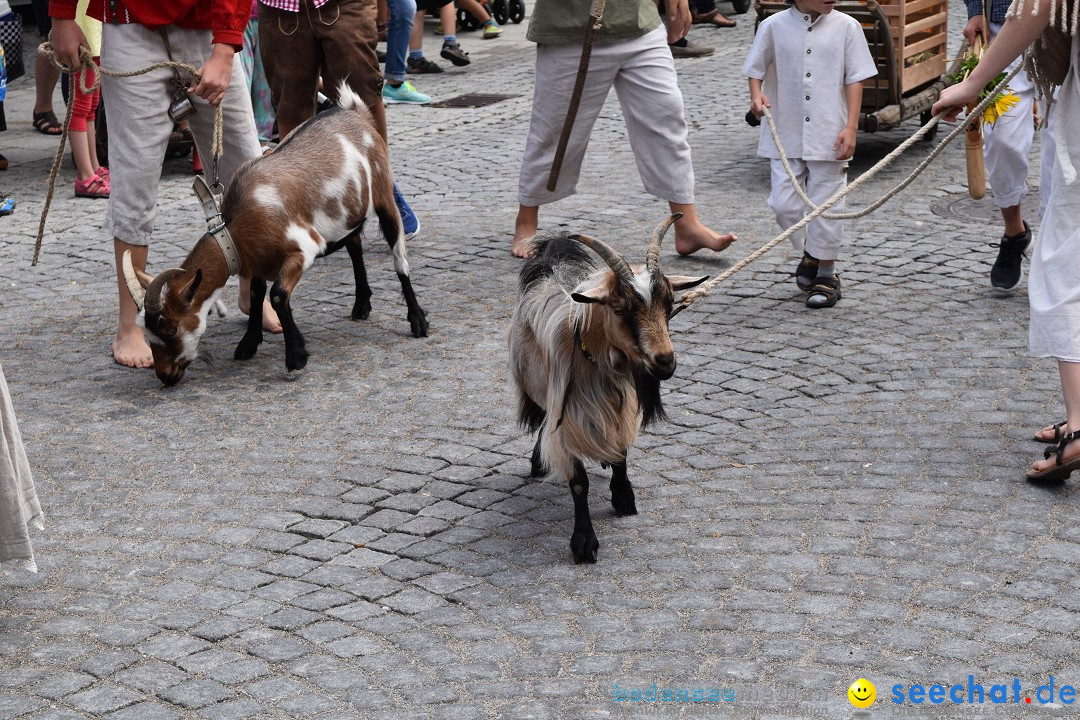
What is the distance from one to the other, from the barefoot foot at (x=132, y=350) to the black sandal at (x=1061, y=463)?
167 inches

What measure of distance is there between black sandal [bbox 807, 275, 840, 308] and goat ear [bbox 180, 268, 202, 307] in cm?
315

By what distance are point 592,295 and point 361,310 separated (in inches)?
122

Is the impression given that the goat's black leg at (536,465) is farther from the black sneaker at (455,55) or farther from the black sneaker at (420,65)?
the black sneaker at (455,55)

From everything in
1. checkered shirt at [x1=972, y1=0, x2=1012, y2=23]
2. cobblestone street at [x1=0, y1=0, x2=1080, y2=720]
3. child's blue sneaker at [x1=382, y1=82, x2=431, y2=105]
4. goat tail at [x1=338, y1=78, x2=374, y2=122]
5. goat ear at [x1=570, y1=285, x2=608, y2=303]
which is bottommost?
cobblestone street at [x1=0, y1=0, x2=1080, y2=720]

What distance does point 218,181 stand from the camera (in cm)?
665

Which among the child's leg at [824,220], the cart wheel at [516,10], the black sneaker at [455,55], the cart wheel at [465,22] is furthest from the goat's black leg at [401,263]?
the cart wheel at [516,10]

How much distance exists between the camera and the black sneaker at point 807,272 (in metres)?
7.10

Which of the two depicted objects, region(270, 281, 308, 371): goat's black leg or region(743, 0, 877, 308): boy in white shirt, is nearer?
region(270, 281, 308, 371): goat's black leg

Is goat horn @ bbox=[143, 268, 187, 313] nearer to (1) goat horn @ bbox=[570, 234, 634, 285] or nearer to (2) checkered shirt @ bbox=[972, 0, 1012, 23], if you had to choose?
(1) goat horn @ bbox=[570, 234, 634, 285]

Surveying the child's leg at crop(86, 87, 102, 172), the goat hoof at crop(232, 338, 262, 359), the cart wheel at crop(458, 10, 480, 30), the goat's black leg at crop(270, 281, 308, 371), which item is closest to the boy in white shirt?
the goat's black leg at crop(270, 281, 308, 371)

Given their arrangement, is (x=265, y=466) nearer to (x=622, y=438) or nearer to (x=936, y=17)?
(x=622, y=438)

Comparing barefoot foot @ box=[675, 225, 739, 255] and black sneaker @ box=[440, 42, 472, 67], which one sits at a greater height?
black sneaker @ box=[440, 42, 472, 67]

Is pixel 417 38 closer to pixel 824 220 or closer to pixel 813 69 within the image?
pixel 813 69

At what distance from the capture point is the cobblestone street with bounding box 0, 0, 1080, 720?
379cm
